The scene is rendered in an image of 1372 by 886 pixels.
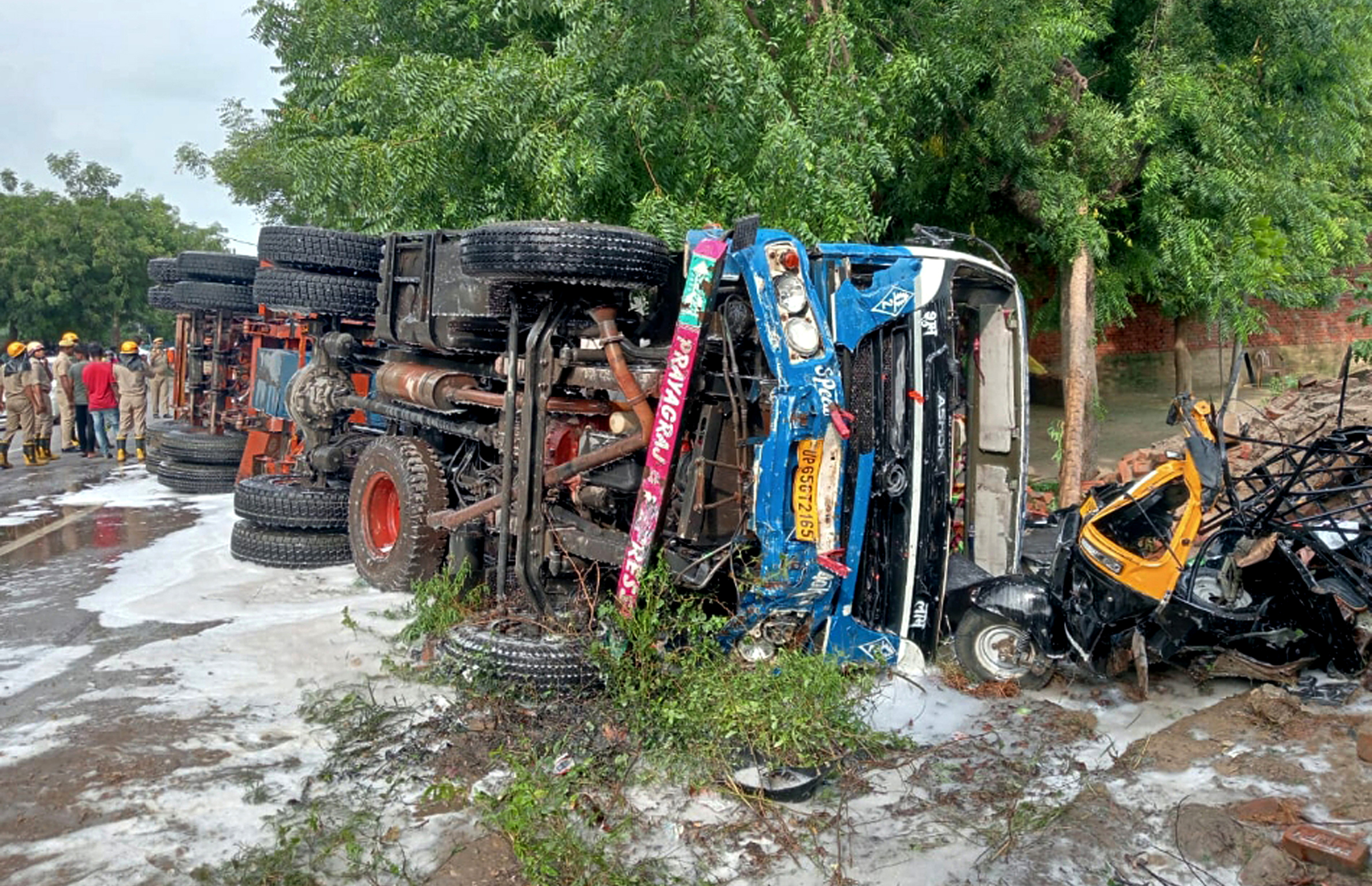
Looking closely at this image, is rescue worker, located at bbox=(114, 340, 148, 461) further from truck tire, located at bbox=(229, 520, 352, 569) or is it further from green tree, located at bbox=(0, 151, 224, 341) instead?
green tree, located at bbox=(0, 151, 224, 341)

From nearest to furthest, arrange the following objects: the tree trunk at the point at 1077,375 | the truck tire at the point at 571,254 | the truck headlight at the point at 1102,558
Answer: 1. the truck tire at the point at 571,254
2. the truck headlight at the point at 1102,558
3. the tree trunk at the point at 1077,375

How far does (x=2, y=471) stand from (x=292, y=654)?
10136mm

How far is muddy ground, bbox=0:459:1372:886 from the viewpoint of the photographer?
3600 mm

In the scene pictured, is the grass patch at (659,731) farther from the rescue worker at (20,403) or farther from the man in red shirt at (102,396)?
the rescue worker at (20,403)

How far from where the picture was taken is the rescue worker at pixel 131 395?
14.5 m

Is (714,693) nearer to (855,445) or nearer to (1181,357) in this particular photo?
(855,445)

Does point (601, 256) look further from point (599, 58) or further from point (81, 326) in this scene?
point (81, 326)

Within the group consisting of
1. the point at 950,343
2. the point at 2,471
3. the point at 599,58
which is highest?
the point at 599,58

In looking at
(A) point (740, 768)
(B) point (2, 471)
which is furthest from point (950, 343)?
(B) point (2, 471)

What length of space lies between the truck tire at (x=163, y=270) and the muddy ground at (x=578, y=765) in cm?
663

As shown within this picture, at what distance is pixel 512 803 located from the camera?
366 cm

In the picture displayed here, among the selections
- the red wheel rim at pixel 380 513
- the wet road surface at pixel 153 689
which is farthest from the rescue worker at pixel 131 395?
the red wheel rim at pixel 380 513

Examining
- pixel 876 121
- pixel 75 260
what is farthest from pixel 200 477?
pixel 75 260

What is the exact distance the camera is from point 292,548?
7.62m
